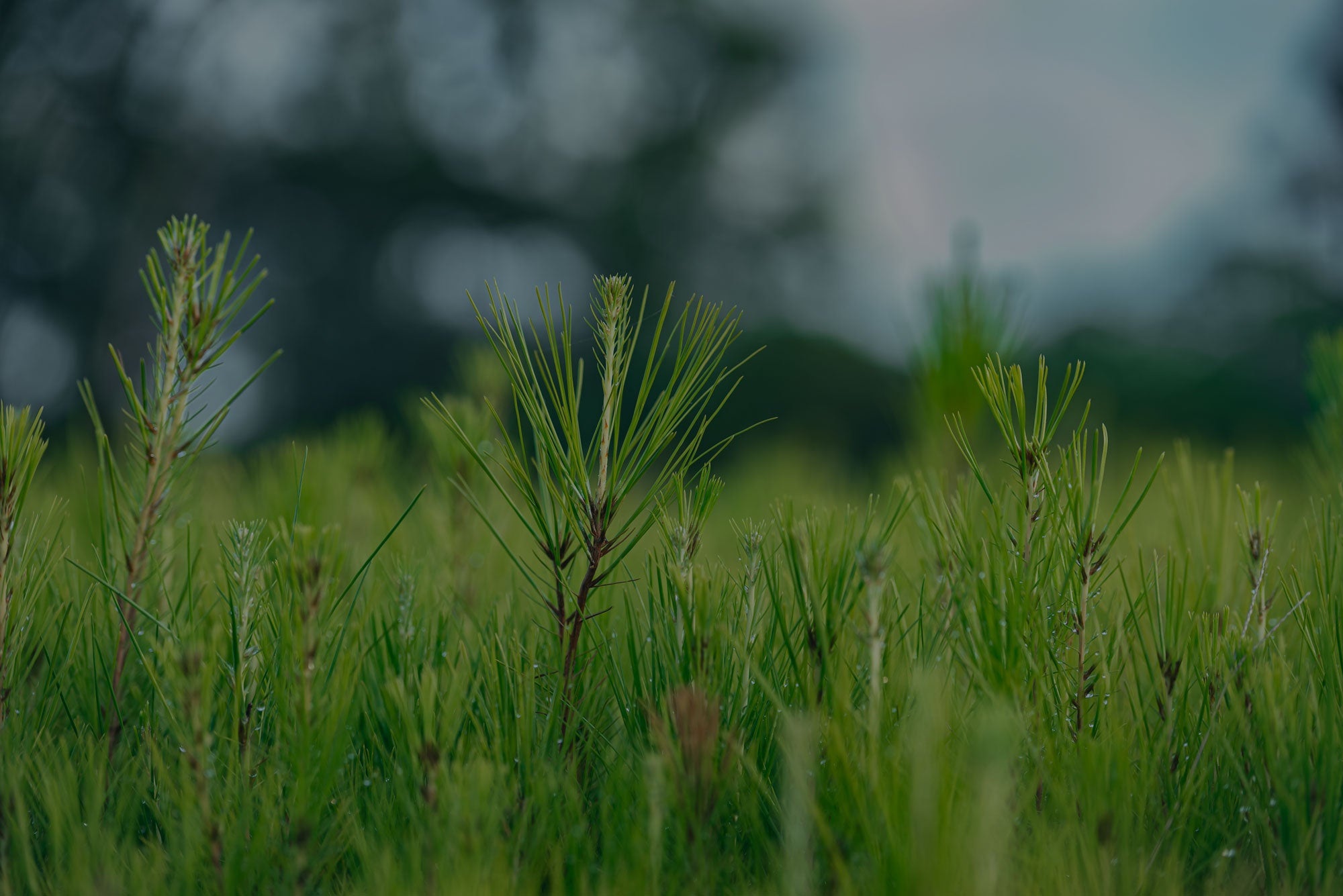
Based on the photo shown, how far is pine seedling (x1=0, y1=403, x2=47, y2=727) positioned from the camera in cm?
51

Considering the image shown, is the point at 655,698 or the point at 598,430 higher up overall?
the point at 598,430

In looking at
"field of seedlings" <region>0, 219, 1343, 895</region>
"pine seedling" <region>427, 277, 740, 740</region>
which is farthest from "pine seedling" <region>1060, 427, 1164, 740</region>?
"pine seedling" <region>427, 277, 740, 740</region>

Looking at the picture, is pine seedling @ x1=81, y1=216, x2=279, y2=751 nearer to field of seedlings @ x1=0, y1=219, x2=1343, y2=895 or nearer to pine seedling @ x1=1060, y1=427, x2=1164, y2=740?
field of seedlings @ x1=0, y1=219, x2=1343, y2=895

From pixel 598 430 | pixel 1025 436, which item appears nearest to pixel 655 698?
pixel 598 430

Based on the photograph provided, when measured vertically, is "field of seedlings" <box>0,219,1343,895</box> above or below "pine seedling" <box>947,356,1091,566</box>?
below

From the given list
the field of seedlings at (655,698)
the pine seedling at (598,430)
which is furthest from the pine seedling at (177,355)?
the pine seedling at (598,430)

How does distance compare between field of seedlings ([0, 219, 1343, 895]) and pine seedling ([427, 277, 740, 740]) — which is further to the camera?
pine seedling ([427, 277, 740, 740])

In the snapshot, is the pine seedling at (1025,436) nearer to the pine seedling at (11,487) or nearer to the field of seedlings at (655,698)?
the field of seedlings at (655,698)

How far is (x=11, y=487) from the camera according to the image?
519 millimetres

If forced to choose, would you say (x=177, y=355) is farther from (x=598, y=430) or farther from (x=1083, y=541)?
(x=1083, y=541)

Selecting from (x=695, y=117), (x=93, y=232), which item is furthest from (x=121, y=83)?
(x=695, y=117)

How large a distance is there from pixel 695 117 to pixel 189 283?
583 centimetres

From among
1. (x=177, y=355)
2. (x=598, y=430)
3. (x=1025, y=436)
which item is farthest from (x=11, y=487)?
(x=1025, y=436)

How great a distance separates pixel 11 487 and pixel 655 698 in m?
0.44
